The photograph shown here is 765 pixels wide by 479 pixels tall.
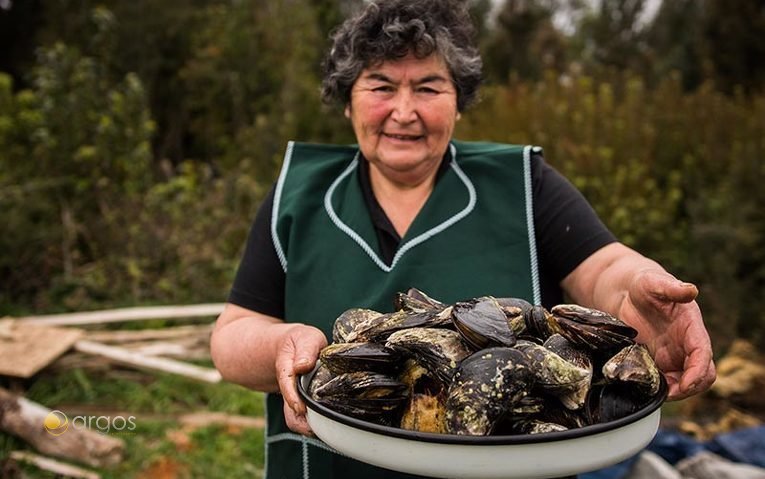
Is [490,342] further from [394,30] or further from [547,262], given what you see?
Answer: [394,30]

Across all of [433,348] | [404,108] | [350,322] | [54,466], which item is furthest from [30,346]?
[433,348]

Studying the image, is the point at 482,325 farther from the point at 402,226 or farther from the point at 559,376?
the point at 402,226

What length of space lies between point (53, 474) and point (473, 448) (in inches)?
115

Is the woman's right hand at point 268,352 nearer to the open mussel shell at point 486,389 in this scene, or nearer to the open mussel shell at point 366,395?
the open mussel shell at point 366,395

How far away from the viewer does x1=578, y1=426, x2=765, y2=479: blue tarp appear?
319cm

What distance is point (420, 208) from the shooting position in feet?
6.56

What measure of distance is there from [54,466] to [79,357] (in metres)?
1.13

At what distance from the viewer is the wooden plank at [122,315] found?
470cm

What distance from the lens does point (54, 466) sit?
333cm

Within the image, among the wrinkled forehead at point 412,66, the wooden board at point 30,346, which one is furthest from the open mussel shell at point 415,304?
the wooden board at point 30,346

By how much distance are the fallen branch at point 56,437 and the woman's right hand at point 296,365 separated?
2.37 meters

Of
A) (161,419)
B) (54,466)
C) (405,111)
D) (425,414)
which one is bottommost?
(161,419)

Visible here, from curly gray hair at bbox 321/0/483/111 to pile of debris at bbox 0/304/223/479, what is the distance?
92.6 inches

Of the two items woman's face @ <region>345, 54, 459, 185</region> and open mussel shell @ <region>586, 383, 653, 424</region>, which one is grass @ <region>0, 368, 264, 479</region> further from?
open mussel shell @ <region>586, 383, 653, 424</region>
